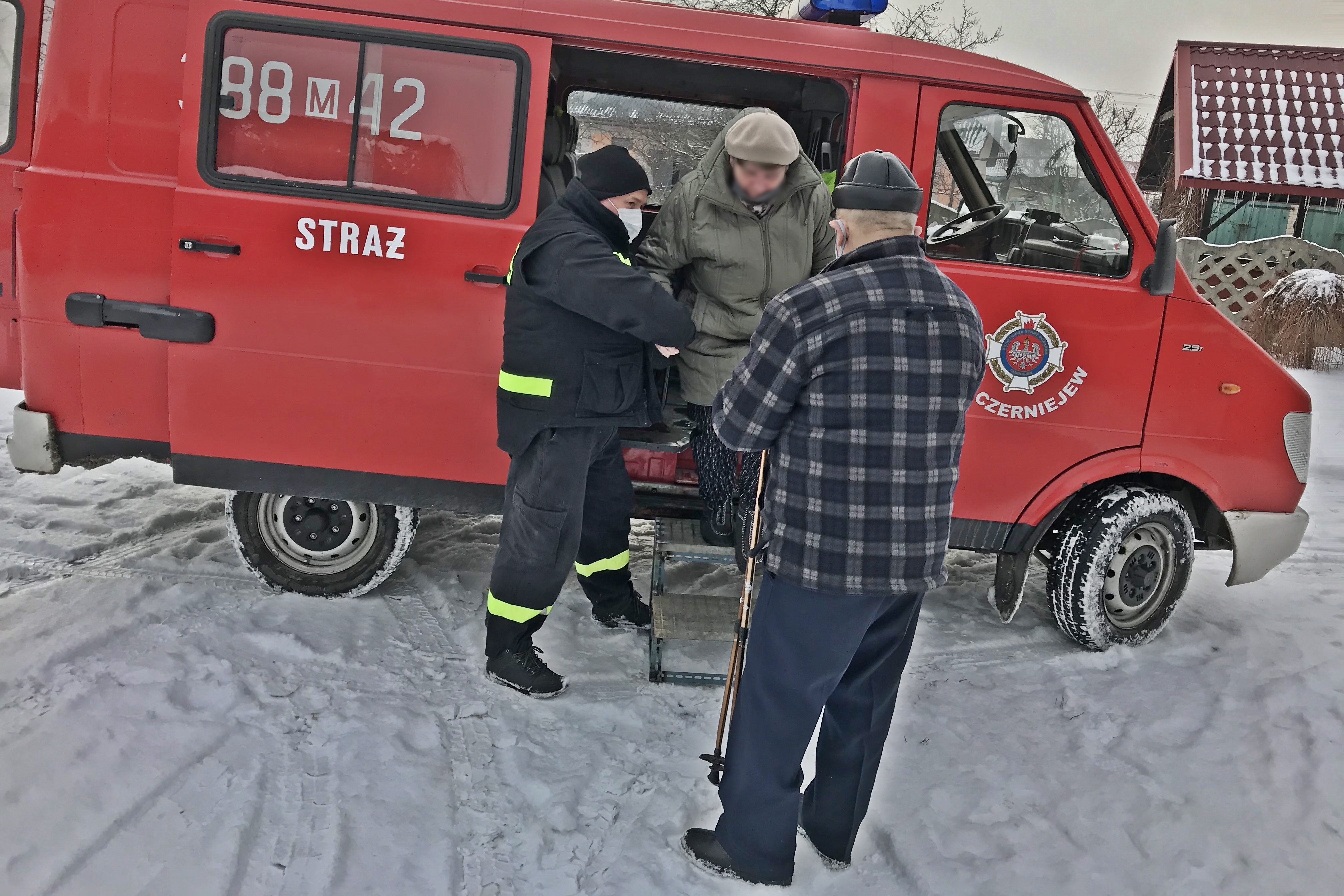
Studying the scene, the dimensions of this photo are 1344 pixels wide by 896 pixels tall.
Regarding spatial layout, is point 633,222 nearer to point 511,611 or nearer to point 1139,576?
point 511,611

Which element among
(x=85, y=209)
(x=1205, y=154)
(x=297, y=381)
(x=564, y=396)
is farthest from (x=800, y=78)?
(x=1205, y=154)

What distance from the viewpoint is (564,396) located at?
3146 millimetres

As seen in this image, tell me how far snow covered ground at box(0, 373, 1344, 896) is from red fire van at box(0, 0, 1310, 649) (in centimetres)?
44

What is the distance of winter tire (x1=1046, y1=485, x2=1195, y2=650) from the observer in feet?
12.8

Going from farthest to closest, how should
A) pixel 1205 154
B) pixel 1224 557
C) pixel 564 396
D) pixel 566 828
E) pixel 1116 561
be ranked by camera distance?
1. pixel 1205 154
2. pixel 1224 557
3. pixel 1116 561
4. pixel 564 396
5. pixel 566 828

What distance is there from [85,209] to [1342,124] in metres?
15.6

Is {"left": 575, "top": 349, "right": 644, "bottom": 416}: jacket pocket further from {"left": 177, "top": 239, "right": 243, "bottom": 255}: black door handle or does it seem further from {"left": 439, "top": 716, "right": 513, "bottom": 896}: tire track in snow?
{"left": 177, "top": 239, "right": 243, "bottom": 255}: black door handle

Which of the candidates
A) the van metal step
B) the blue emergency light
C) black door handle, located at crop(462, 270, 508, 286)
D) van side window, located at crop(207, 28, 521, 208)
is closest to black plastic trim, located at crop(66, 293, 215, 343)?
van side window, located at crop(207, 28, 521, 208)

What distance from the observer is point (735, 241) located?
3234mm

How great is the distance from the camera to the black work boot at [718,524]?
3.85 meters

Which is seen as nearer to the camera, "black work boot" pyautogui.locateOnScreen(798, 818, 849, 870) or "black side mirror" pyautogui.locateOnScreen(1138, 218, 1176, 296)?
"black work boot" pyautogui.locateOnScreen(798, 818, 849, 870)

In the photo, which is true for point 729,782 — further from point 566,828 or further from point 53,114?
point 53,114

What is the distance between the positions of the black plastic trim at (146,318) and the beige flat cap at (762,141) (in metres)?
2.03

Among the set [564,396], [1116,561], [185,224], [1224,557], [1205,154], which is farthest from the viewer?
[1205,154]
